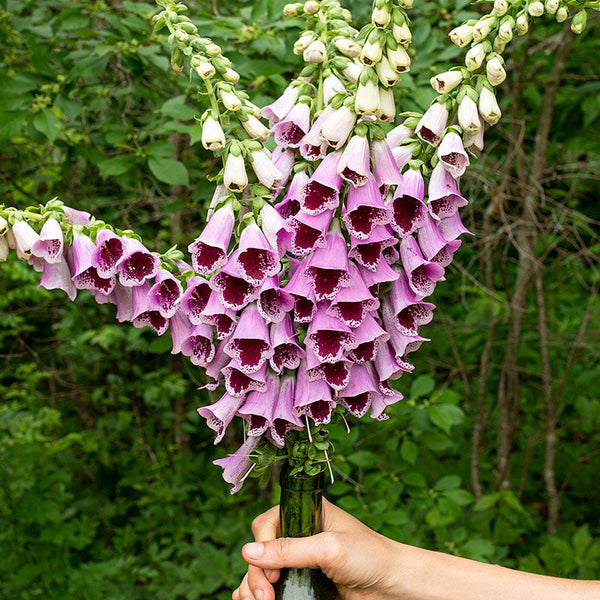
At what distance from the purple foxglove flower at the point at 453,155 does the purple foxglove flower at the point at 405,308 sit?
0.49ft

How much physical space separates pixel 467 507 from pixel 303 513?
2.21 metres

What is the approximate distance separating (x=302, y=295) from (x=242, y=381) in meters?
0.14

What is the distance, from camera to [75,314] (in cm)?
271

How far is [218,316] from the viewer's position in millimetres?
798

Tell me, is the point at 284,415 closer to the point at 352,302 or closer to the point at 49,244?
the point at 352,302

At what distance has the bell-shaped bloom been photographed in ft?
2.54

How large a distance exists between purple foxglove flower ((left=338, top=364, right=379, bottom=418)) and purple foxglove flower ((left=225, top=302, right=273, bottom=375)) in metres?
0.12

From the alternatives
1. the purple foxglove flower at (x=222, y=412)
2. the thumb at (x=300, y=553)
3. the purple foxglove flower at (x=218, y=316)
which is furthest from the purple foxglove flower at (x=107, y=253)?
the thumb at (x=300, y=553)

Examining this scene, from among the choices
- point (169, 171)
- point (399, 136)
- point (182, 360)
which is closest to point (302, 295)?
point (399, 136)

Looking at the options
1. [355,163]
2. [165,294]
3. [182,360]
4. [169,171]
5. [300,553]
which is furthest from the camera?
[182,360]

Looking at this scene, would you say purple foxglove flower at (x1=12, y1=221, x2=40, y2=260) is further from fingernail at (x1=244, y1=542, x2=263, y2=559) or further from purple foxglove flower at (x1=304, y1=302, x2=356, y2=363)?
fingernail at (x1=244, y1=542, x2=263, y2=559)

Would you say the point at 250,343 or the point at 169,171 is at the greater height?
the point at 169,171

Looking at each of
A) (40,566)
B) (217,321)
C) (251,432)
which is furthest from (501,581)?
(40,566)

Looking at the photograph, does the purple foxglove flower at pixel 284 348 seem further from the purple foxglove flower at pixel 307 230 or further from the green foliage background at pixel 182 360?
the green foliage background at pixel 182 360
